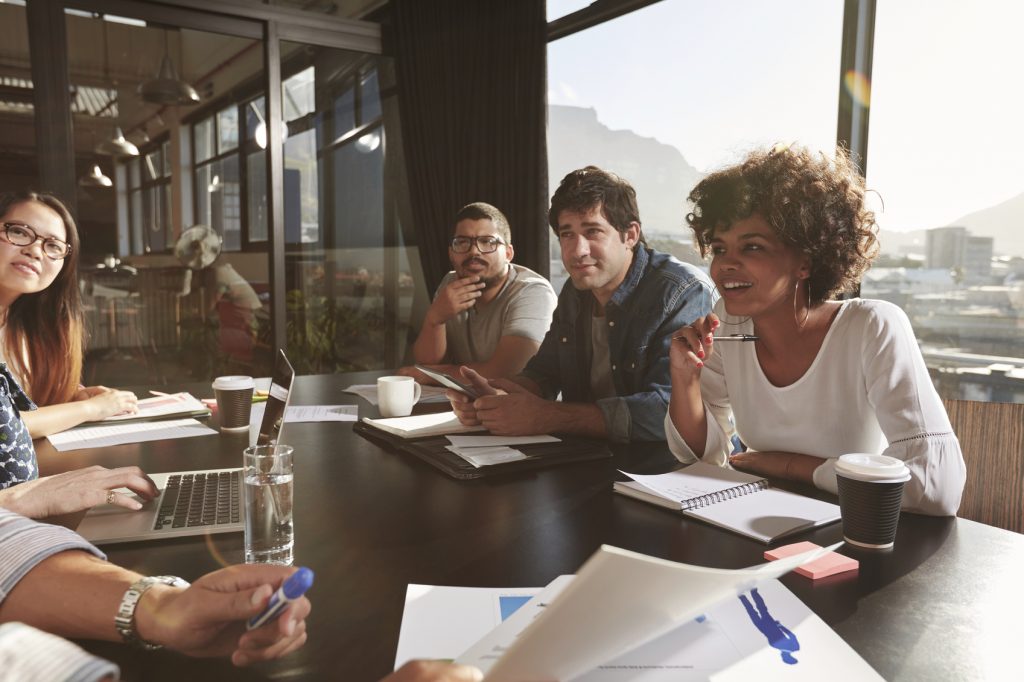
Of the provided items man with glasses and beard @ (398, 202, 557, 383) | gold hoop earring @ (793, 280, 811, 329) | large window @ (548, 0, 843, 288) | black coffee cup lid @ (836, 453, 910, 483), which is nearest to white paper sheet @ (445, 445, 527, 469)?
black coffee cup lid @ (836, 453, 910, 483)

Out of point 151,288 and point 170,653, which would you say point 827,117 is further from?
point 151,288

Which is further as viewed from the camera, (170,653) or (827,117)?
(827,117)

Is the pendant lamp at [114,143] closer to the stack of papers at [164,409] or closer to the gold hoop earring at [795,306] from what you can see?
the stack of papers at [164,409]

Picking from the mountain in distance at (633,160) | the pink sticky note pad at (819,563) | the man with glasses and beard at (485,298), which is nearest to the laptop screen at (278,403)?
the pink sticky note pad at (819,563)

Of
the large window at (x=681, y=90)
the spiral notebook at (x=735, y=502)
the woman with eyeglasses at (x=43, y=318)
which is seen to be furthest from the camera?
the large window at (x=681, y=90)

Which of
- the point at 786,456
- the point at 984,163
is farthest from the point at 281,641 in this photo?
the point at 984,163

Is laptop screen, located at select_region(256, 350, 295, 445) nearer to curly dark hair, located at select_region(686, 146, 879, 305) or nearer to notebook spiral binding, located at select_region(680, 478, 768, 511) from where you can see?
notebook spiral binding, located at select_region(680, 478, 768, 511)

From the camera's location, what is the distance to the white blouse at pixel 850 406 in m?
1.18

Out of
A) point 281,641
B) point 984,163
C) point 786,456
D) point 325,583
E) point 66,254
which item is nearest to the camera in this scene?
point 281,641

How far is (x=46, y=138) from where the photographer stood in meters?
3.60

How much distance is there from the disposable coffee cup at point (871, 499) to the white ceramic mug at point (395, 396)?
1044 mm

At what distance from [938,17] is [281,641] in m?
2.63

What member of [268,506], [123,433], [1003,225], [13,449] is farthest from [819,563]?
[1003,225]

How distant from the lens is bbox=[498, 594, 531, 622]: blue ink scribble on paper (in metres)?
0.78
